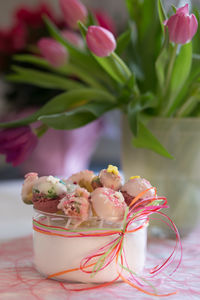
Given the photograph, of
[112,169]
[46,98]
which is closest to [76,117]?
[112,169]

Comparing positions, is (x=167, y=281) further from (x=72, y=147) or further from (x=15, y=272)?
(x=72, y=147)

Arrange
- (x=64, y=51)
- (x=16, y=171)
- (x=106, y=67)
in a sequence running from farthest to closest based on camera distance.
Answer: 1. (x=16, y=171)
2. (x=64, y=51)
3. (x=106, y=67)

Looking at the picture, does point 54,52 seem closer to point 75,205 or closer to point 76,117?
point 76,117

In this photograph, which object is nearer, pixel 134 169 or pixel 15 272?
pixel 15 272

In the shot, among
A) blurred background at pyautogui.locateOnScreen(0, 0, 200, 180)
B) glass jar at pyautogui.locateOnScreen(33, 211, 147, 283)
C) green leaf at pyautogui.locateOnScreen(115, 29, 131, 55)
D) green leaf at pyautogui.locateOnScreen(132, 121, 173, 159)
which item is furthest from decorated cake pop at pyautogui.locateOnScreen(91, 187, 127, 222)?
blurred background at pyautogui.locateOnScreen(0, 0, 200, 180)

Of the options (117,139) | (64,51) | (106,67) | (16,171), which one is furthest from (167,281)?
(117,139)
